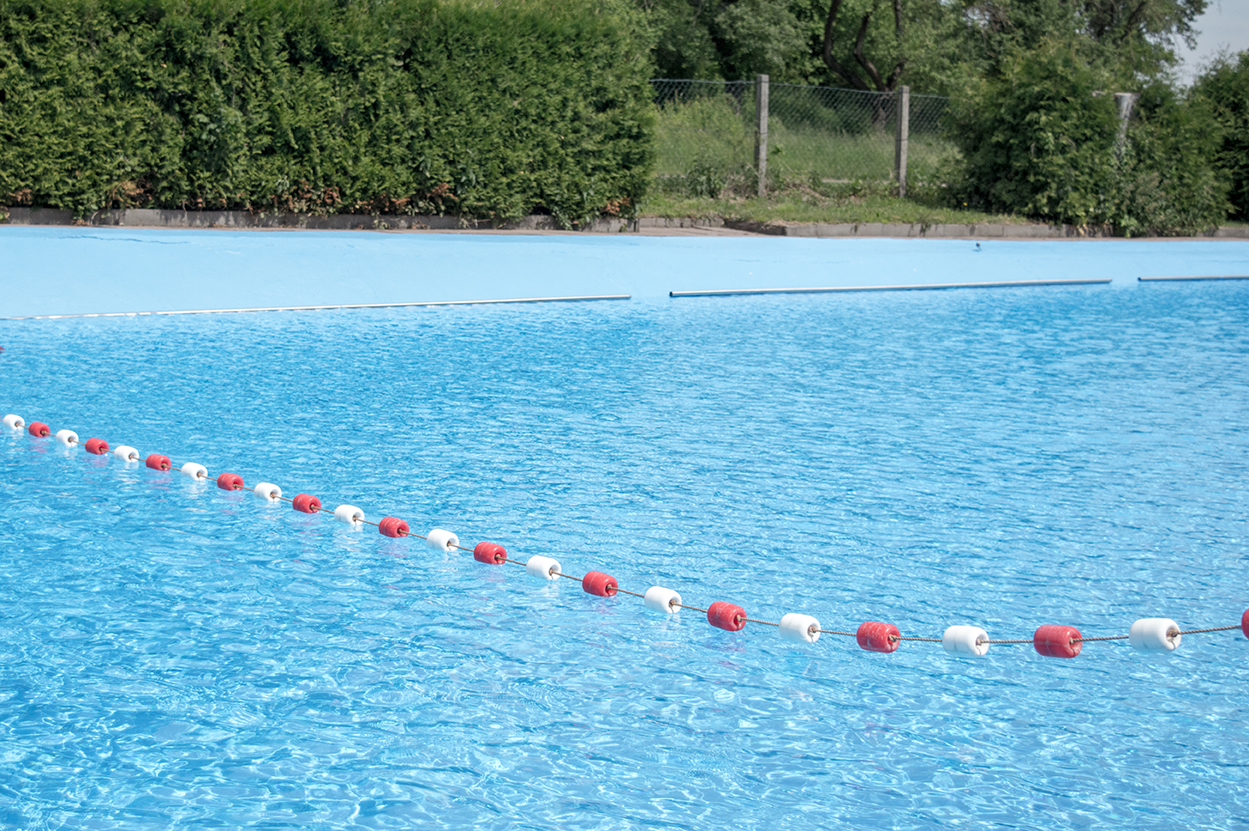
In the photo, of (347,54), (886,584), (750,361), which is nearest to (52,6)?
(347,54)

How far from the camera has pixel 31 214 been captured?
1216 cm

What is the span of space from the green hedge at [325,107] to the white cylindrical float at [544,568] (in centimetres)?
971

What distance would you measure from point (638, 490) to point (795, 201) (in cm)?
1339

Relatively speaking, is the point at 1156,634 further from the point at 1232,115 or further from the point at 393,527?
the point at 1232,115

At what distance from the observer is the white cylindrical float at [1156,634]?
133 inches

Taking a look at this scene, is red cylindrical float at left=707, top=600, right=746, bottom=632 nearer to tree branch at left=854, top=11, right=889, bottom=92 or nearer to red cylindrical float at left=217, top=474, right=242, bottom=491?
red cylindrical float at left=217, top=474, right=242, bottom=491

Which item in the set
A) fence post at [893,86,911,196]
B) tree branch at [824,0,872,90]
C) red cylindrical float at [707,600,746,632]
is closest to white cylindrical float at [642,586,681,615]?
red cylindrical float at [707,600,746,632]

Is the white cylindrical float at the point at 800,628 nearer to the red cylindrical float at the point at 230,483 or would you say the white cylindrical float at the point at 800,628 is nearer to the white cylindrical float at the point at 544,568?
the white cylindrical float at the point at 544,568

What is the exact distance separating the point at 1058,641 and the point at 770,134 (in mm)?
15897

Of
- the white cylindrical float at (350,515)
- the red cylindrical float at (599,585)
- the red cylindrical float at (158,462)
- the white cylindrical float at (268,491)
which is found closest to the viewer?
the red cylindrical float at (599,585)

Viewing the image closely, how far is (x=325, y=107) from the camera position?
531 inches

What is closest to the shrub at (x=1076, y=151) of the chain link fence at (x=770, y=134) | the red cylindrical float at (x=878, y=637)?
the chain link fence at (x=770, y=134)

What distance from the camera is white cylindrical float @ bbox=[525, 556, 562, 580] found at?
4402mm

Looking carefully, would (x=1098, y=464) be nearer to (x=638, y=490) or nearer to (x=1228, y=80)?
(x=638, y=490)
